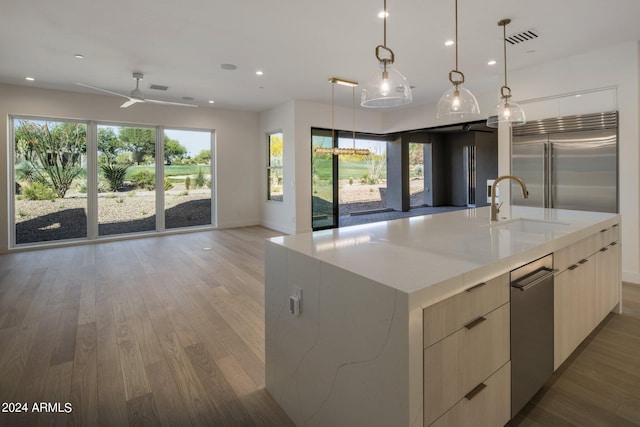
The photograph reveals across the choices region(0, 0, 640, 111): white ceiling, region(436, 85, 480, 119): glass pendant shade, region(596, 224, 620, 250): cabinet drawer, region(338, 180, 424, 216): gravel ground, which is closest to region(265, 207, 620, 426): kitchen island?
region(596, 224, 620, 250): cabinet drawer

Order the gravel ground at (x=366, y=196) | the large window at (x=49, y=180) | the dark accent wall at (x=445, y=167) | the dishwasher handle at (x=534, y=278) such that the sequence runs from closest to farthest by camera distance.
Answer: the dishwasher handle at (x=534, y=278) < the large window at (x=49, y=180) < the gravel ground at (x=366, y=196) < the dark accent wall at (x=445, y=167)

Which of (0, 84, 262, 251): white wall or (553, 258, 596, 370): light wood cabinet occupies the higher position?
(0, 84, 262, 251): white wall

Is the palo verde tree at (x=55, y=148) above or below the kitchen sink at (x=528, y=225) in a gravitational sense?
above

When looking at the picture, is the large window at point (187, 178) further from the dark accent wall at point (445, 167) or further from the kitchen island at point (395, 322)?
the dark accent wall at point (445, 167)

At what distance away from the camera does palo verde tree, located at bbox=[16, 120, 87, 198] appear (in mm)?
5910

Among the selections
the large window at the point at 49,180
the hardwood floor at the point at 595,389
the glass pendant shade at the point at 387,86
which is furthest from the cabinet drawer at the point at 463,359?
the large window at the point at 49,180

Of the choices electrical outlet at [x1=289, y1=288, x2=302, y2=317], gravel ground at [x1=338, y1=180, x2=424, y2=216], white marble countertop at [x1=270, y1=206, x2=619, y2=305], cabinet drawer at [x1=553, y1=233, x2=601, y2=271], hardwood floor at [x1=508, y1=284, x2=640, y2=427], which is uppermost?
gravel ground at [x1=338, y1=180, x2=424, y2=216]

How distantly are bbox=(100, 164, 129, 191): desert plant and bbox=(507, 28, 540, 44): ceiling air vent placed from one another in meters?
6.95

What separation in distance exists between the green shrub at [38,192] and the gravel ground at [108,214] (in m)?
0.08

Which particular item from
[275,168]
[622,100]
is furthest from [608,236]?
[275,168]

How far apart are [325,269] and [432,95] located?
6024 millimetres

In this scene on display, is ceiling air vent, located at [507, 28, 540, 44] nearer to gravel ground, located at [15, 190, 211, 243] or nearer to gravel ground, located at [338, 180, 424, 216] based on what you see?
gravel ground, located at [15, 190, 211, 243]

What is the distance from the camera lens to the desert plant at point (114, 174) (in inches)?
260

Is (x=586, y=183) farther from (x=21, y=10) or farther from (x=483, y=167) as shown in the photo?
(x=21, y=10)
